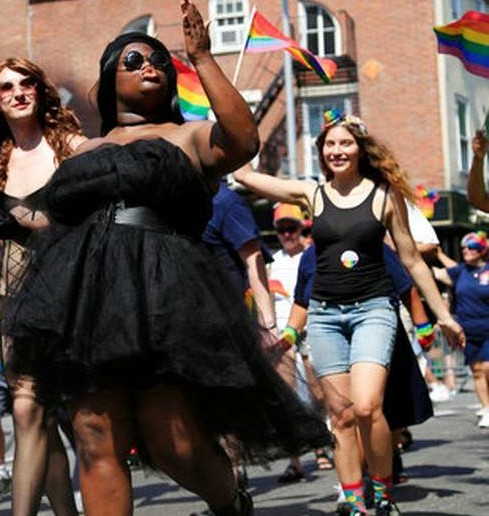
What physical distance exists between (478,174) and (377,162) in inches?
25.0

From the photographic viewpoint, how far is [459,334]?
7.43 meters

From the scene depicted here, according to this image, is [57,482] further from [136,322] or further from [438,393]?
[438,393]

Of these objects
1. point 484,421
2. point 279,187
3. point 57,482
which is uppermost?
point 279,187

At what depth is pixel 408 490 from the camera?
859 centimetres

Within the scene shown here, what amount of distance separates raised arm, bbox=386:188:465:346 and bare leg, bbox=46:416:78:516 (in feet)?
6.73

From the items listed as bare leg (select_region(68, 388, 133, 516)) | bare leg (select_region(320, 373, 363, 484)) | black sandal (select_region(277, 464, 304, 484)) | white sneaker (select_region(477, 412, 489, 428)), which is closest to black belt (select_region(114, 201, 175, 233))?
bare leg (select_region(68, 388, 133, 516))

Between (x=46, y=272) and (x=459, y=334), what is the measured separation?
9.84 ft

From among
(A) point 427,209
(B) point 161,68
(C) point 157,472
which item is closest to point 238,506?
(C) point 157,472

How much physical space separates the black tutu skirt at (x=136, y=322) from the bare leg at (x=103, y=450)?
0.07 meters

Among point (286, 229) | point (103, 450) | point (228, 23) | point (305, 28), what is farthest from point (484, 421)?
point (228, 23)

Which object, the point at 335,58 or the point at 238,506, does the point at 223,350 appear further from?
the point at 335,58

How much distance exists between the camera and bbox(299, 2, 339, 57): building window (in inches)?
1385

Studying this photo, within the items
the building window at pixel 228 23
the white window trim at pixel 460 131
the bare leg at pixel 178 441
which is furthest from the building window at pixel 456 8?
the bare leg at pixel 178 441

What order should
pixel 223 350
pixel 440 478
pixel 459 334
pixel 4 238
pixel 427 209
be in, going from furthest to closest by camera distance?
1. pixel 427 209
2. pixel 440 478
3. pixel 459 334
4. pixel 4 238
5. pixel 223 350
